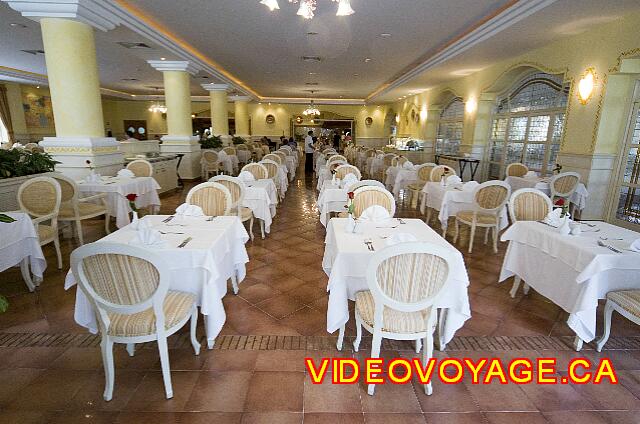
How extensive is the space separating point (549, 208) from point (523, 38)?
4.00 meters

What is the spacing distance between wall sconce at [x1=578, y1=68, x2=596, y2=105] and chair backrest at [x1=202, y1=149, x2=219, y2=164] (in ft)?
26.2

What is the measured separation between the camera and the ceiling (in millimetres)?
5004

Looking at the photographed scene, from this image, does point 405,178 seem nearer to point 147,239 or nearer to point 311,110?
point 147,239

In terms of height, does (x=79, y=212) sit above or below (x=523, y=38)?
below

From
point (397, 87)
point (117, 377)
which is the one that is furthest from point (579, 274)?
point (397, 87)

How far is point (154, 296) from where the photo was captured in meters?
1.74

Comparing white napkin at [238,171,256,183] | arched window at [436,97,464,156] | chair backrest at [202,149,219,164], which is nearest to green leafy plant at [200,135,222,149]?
chair backrest at [202,149,219,164]

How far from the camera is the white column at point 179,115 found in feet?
27.5

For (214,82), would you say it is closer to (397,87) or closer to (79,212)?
(397,87)

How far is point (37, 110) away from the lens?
46.4ft

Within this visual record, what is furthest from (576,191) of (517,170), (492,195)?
(492,195)

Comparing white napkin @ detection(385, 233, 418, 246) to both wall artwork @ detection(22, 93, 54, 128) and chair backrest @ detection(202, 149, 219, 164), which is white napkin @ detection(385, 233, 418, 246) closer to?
chair backrest @ detection(202, 149, 219, 164)

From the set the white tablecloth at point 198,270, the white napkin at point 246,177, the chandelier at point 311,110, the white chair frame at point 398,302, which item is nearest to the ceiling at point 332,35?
the white napkin at point 246,177

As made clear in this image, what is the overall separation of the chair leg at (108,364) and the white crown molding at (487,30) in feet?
18.5
